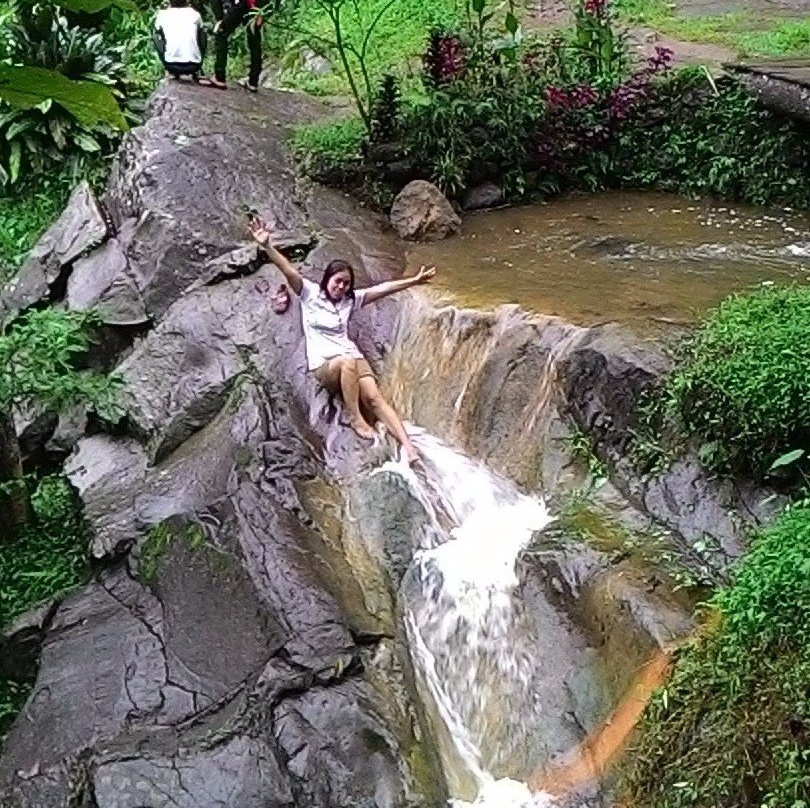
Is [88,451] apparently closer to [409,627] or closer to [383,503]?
[383,503]

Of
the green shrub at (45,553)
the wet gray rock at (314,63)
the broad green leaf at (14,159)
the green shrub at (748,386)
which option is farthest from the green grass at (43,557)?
the wet gray rock at (314,63)

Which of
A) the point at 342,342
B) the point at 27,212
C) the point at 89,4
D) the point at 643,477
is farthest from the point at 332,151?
the point at 89,4

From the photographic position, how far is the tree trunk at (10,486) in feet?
21.9

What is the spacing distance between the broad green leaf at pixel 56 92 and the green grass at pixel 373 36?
1016 centimetres

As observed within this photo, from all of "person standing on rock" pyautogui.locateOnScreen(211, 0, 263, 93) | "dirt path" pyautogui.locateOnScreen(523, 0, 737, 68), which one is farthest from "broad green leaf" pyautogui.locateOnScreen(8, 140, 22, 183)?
"dirt path" pyautogui.locateOnScreen(523, 0, 737, 68)

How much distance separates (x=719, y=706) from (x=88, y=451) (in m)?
4.93

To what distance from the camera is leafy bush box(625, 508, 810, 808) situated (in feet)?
11.0

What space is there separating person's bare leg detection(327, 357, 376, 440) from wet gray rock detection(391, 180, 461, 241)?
2033 millimetres

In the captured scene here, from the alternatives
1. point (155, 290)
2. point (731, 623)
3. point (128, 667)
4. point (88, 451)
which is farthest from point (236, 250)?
point (731, 623)

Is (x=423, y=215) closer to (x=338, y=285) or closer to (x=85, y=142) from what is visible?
(x=338, y=285)

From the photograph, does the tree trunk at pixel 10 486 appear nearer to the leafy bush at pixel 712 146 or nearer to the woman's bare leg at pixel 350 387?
the woman's bare leg at pixel 350 387

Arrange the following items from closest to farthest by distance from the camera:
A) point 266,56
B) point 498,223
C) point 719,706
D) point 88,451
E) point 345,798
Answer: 1. point 719,706
2. point 345,798
3. point 88,451
4. point 498,223
5. point 266,56

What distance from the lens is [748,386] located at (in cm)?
459

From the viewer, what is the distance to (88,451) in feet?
23.9
